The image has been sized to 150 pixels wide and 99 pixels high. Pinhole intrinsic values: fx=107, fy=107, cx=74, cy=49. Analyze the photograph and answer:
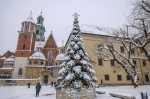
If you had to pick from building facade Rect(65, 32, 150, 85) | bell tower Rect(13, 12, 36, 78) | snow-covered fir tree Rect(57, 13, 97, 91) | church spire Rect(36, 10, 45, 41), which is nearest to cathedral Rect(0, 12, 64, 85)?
bell tower Rect(13, 12, 36, 78)

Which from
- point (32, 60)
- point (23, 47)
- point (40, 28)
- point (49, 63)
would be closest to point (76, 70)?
point (32, 60)

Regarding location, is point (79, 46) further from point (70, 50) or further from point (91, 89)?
point (91, 89)

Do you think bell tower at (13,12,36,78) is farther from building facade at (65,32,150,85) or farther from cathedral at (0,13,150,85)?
building facade at (65,32,150,85)

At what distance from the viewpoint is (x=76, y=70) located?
384 inches

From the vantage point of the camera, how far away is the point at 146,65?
25.7m

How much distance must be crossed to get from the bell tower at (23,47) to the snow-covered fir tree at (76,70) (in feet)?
96.6

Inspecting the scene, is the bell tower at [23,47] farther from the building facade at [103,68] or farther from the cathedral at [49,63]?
the building facade at [103,68]

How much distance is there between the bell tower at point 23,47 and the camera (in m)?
35.4

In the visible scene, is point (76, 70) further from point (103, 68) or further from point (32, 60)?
point (32, 60)

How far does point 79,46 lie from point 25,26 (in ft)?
121

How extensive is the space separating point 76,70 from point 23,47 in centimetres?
3455

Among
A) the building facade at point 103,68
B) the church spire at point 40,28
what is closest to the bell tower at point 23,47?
the church spire at point 40,28

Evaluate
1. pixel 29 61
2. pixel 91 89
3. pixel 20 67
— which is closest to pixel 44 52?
pixel 29 61

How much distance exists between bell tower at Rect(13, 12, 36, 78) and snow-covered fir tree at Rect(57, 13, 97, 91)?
29.4 m
